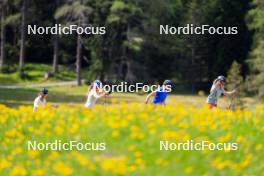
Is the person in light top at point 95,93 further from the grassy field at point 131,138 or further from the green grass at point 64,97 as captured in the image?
the green grass at point 64,97

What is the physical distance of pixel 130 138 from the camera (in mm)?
10492

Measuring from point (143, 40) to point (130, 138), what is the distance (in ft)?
168

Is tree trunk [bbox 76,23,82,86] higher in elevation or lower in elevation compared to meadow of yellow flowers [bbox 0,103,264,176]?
higher

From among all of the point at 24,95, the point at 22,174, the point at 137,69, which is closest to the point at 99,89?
the point at 22,174

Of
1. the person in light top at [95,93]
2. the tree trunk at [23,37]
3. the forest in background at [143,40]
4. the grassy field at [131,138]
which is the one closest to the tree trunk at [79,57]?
the forest in background at [143,40]

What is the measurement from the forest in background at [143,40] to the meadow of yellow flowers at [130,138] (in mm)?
45841

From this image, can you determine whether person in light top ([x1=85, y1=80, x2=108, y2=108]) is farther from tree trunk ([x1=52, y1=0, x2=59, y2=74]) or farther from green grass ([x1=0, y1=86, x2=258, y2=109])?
tree trunk ([x1=52, y1=0, x2=59, y2=74])

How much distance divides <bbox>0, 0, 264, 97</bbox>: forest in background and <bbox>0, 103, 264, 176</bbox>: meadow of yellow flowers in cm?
4584

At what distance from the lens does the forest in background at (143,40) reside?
2378 inches

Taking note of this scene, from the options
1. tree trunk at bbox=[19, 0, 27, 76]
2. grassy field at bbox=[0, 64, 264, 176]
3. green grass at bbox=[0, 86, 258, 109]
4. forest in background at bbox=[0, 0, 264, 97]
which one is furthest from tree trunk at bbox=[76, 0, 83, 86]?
grassy field at bbox=[0, 64, 264, 176]

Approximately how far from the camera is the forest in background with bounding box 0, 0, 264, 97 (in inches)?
2378

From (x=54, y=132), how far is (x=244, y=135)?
2632mm

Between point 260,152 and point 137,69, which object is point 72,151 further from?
point 137,69

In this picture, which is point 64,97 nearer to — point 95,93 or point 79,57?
point 79,57
